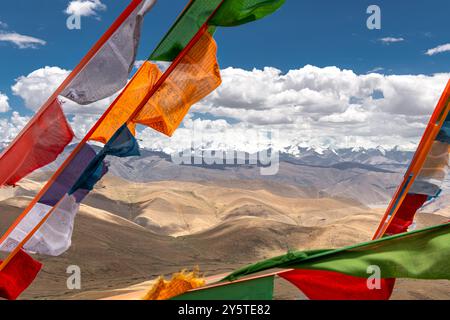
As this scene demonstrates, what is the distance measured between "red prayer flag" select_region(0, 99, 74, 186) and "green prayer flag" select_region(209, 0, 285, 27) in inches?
108

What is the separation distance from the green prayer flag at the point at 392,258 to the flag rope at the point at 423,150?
3948 millimetres

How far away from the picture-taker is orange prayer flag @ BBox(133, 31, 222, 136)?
6.43 m

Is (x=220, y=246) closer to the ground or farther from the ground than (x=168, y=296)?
farther from the ground

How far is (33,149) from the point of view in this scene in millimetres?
6707

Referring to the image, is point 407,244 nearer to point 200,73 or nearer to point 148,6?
point 200,73

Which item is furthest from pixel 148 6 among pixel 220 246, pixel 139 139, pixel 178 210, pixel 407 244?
pixel 178 210

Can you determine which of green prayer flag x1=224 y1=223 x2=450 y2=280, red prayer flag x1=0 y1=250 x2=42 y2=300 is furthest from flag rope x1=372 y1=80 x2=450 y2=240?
red prayer flag x1=0 y1=250 x2=42 y2=300

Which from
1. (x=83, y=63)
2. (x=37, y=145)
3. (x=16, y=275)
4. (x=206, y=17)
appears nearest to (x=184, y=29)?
(x=206, y=17)

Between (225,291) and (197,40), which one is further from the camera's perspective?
(197,40)

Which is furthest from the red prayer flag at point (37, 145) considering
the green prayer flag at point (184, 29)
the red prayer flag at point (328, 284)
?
the red prayer flag at point (328, 284)

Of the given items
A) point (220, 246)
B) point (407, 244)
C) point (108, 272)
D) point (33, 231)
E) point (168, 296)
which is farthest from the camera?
point (220, 246)

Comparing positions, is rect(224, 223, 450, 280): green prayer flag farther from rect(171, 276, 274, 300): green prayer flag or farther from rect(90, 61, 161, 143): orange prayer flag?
rect(90, 61, 161, 143): orange prayer flag

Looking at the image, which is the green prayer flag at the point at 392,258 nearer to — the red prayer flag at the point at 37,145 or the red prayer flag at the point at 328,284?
the red prayer flag at the point at 328,284

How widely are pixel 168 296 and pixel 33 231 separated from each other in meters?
3.14
